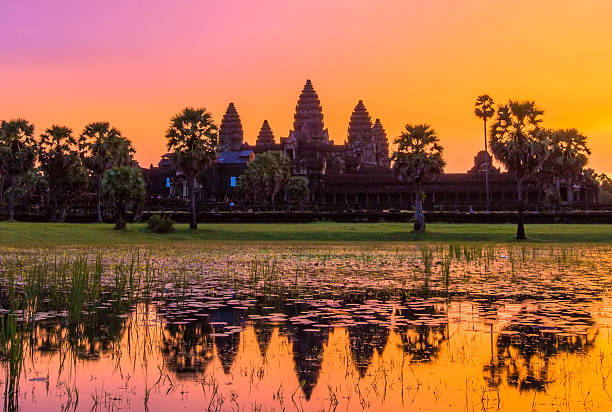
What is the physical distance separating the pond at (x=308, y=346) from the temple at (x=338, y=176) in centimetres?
7803

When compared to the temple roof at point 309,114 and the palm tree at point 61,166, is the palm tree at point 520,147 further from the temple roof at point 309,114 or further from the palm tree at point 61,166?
the temple roof at point 309,114

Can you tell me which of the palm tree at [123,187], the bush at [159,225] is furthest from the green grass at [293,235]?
the palm tree at [123,187]

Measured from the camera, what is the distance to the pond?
28.6 feet

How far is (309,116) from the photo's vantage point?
190 meters

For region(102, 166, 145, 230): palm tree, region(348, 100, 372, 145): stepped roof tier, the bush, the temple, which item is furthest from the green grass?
region(348, 100, 372, 145): stepped roof tier

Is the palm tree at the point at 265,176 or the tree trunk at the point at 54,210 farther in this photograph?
the palm tree at the point at 265,176

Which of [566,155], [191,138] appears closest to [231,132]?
[566,155]

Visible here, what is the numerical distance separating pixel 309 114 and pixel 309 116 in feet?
1.67

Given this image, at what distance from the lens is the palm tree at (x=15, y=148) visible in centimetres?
8375

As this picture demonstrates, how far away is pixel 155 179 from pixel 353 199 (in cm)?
4136

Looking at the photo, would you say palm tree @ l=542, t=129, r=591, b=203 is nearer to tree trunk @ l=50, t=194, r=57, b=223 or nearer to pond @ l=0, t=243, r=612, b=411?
tree trunk @ l=50, t=194, r=57, b=223

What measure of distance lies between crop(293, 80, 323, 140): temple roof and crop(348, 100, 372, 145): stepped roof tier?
815cm

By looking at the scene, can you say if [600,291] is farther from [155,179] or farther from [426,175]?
[155,179]

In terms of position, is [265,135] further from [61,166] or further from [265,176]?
[61,166]
